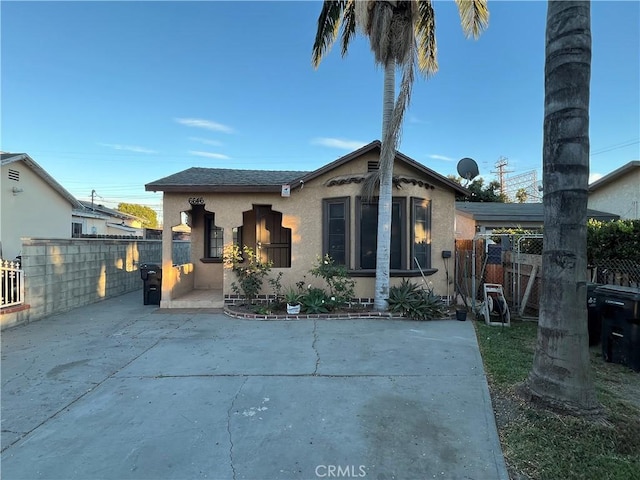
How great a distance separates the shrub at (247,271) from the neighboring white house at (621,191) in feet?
53.8

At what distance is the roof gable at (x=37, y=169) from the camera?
1255 centimetres

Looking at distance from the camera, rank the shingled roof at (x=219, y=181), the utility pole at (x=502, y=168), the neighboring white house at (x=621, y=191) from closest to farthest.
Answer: the shingled roof at (x=219, y=181), the neighboring white house at (x=621, y=191), the utility pole at (x=502, y=168)

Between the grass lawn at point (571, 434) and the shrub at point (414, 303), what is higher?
the shrub at point (414, 303)

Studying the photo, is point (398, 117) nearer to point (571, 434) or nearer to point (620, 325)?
point (620, 325)

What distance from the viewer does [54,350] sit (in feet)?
18.5

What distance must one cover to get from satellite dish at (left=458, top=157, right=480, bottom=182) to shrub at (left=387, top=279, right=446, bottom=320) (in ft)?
19.6

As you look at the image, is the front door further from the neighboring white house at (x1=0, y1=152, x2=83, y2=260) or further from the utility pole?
the utility pole

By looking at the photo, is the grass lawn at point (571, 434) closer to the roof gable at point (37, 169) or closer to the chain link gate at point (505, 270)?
the chain link gate at point (505, 270)

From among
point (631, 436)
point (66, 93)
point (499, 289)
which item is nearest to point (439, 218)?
point (499, 289)

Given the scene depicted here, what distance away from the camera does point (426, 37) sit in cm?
829

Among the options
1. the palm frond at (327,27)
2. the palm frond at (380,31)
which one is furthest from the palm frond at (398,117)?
the palm frond at (327,27)

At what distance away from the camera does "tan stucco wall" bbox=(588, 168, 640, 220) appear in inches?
606

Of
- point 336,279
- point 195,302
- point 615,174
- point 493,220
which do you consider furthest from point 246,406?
point 615,174

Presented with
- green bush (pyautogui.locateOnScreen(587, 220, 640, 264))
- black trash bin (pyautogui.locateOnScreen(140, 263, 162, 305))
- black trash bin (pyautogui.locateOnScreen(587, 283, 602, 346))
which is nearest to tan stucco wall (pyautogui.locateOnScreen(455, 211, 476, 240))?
green bush (pyautogui.locateOnScreen(587, 220, 640, 264))
